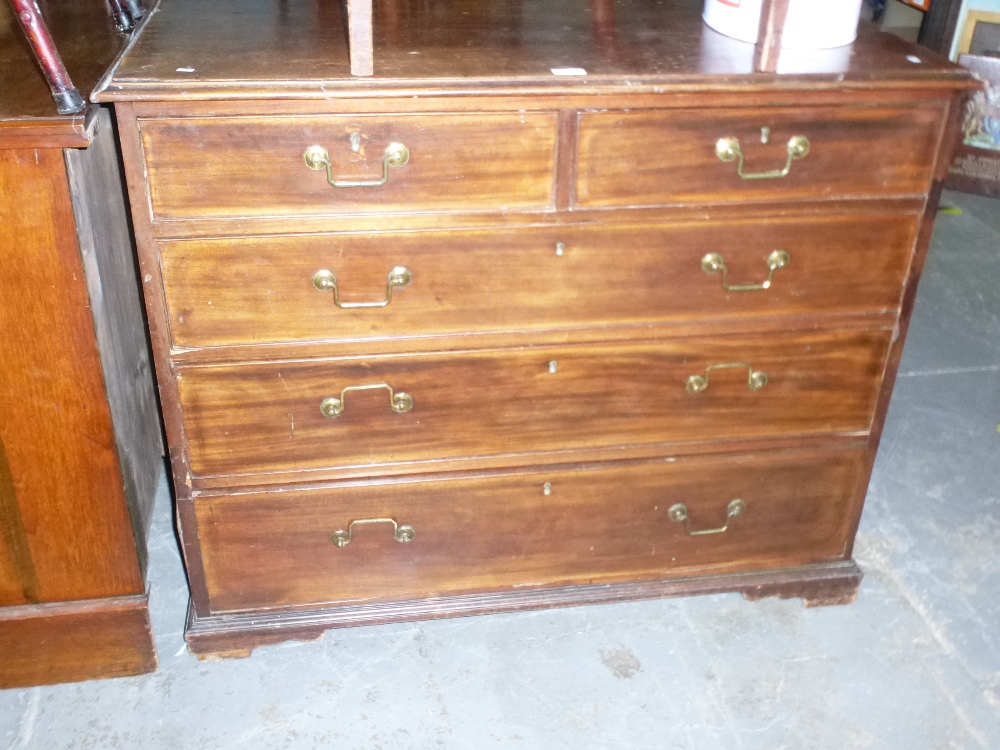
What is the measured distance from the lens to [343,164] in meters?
1.37

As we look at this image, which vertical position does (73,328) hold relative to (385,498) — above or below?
above

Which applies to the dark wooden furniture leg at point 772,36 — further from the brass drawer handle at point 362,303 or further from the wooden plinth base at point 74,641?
the wooden plinth base at point 74,641

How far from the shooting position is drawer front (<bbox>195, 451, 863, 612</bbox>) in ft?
5.46

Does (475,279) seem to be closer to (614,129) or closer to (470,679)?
(614,129)

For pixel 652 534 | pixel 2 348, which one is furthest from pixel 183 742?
pixel 652 534

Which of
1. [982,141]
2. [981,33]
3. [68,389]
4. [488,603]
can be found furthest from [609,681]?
[981,33]

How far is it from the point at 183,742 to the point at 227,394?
58 cm

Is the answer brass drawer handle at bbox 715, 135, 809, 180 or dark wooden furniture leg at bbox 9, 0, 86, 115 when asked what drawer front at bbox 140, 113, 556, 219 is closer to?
dark wooden furniture leg at bbox 9, 0, 86, 115

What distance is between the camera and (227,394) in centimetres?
153

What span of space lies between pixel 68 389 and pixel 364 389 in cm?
44

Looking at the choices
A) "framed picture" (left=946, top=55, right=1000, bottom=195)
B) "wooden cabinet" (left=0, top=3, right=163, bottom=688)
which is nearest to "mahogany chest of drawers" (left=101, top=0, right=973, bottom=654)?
"wooden cabinet" (left=0, top=3, right=163, bottom=688)

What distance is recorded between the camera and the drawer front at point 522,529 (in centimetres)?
167

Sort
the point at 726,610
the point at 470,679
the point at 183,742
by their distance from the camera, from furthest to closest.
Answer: the point at 726,610 → the point at 470,679 → the point at 183,742

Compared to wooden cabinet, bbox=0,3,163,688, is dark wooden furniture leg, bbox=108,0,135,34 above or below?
above
